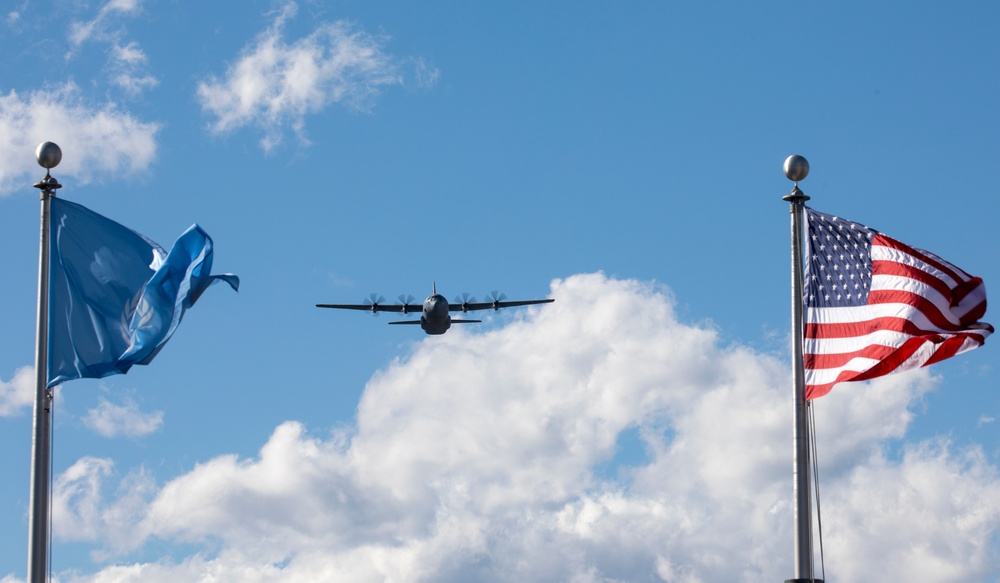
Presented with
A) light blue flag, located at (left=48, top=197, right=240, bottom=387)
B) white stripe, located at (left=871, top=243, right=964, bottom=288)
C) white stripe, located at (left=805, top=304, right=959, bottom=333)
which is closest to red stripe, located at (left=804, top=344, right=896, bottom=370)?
white stripe, located at (left=805, top=304, right=959, bottom=333)

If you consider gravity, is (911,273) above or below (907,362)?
above

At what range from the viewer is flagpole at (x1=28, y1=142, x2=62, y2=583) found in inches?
854

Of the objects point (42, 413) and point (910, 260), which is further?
point (910, 260)

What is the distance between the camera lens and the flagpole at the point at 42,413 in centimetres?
2169

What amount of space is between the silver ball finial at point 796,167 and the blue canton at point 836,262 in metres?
1.03

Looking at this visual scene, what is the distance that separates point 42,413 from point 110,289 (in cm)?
268

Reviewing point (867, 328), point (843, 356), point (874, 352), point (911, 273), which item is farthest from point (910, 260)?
point (843, 356)

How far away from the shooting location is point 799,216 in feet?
80.4

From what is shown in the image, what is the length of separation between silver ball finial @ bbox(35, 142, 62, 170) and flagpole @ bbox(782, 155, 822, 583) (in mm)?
12584

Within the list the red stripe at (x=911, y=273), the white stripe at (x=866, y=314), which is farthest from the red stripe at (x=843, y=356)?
the red stripe at (x=911, y=273)

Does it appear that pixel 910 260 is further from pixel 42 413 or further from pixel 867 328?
pixel 42 413

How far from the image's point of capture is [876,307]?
79.2ft

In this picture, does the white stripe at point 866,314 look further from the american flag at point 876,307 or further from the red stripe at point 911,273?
the red stripe at point 911,273

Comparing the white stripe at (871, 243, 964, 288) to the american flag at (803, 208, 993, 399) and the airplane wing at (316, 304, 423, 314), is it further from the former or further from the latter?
the airplane wing at (316, 304, 423, 314)
